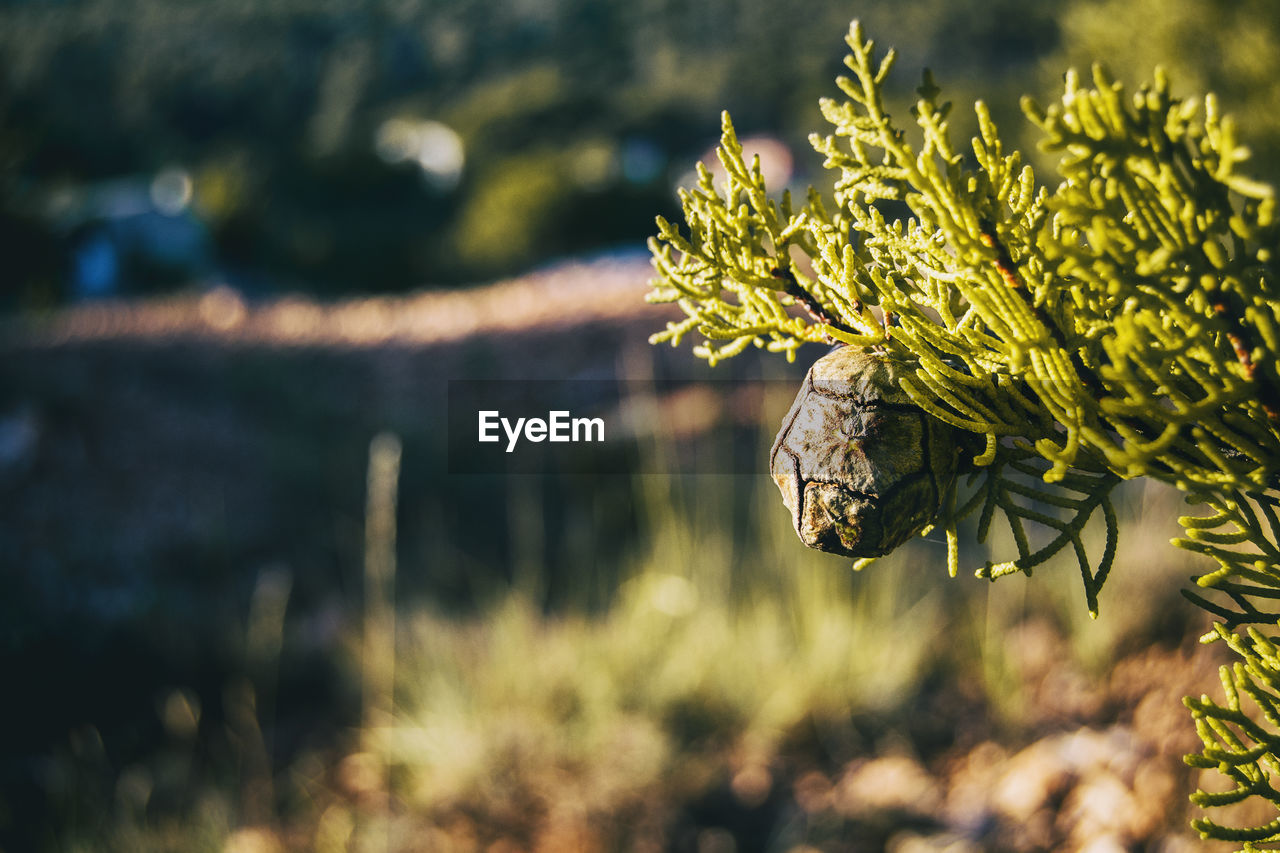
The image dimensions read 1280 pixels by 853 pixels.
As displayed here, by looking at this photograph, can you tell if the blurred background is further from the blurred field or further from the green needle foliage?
the green needle foliage

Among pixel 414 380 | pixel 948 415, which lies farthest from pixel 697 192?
pixel 414 380

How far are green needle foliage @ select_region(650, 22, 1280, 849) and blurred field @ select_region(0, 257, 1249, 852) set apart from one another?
1.45m

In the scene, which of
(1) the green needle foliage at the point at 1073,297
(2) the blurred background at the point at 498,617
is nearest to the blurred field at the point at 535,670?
(2) the blurred background at the point at 498,617

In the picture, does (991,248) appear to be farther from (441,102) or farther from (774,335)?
(441,102)

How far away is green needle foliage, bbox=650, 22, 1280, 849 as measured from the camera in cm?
40

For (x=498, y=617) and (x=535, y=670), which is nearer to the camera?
(x=535, y=670)

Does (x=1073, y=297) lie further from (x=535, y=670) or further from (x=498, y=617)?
(x=498, y=617)

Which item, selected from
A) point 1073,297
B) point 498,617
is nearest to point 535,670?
point 498,617

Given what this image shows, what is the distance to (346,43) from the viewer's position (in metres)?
27.9

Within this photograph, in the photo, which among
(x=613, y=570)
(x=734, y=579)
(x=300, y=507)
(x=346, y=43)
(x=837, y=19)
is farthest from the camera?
(x=346, y=43)

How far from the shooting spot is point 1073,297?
49cm

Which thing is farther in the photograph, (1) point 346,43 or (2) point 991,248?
(1) point 346,43

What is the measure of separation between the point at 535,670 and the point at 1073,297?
2.28 m

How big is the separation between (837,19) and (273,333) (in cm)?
2248
